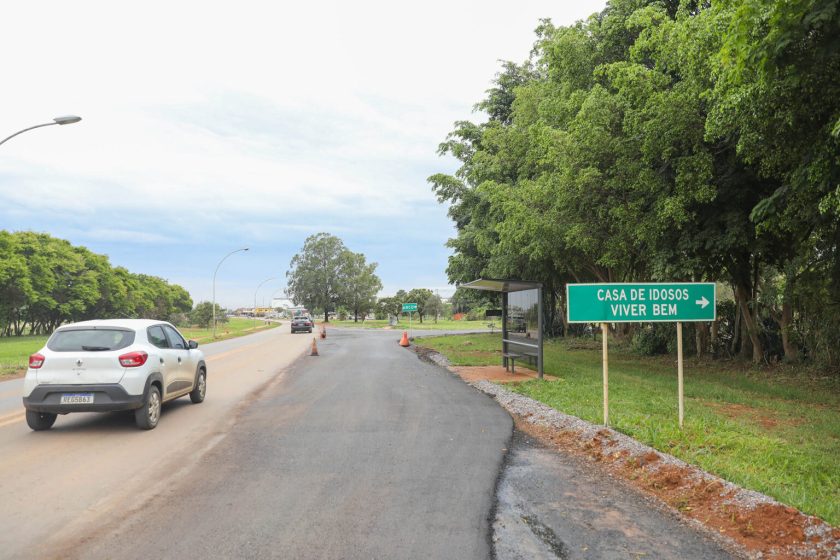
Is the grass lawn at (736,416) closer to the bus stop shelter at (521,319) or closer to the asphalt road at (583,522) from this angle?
the bus stop shelter at (521,319)

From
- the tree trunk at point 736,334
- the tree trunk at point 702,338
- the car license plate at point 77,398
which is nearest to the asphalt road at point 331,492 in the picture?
the car license plate at point 77,398

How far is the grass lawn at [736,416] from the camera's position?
17.6ft

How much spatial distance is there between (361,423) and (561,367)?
30.2 ft

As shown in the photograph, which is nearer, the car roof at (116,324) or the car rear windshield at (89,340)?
the car rear windshield at (89,340)

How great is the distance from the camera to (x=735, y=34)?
6754mm

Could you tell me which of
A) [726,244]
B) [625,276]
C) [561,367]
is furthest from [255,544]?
[625,276]

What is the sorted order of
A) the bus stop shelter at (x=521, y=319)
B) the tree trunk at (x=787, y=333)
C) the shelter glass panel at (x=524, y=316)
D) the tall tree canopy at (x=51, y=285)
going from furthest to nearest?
the tall tree canopy at (x=51, y=285) < the tree trunk at (x=787, y=333) < the shelter glass panel at (x=524, y=316) < the bus stop shelter at (x=521, y=319)

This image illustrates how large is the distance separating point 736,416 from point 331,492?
6996 mm

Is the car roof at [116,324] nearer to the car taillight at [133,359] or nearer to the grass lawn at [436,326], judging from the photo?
the car taillight at [133,359]

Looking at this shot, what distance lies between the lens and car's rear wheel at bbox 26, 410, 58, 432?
25.2 ft

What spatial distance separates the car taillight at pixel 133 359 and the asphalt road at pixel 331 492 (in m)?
1.61

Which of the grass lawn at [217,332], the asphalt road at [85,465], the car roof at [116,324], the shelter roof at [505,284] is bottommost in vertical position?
the grass lawn at [217,332]

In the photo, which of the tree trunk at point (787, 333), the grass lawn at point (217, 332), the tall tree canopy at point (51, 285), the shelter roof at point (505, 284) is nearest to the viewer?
the shelter roof at point (505, 284)

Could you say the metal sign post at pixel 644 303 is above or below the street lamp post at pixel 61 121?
below
